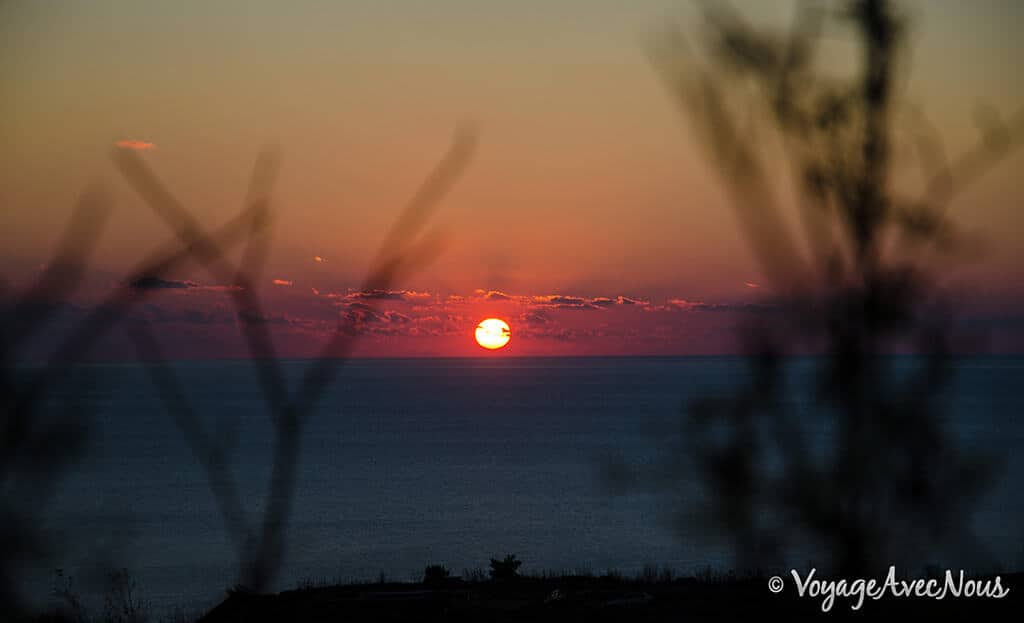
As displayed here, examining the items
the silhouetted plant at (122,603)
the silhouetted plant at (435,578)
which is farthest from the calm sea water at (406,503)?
the silhouetted plant at (435,578)

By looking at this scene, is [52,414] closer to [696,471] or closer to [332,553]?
[696,471]

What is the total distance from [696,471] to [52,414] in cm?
250

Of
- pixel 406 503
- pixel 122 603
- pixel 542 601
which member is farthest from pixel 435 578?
pixel 406 503

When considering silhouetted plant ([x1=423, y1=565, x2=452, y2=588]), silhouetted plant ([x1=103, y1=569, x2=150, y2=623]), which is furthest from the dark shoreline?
silhouetted plant ([x1=103, y1=569, x2=150, y2=623])

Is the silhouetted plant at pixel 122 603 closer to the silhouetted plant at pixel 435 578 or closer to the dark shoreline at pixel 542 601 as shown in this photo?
the dark shoreline at pixel 542 601

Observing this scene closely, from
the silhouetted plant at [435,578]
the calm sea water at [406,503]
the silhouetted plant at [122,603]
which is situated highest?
the calm sea water at [406,503]

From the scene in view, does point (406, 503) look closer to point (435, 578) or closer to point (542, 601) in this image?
point (435, 578)

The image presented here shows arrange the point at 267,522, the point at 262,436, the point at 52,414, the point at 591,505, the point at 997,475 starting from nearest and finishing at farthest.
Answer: the point at 267,522 < the point at 52,414 < the point at 997,475 < the point at 591,505 < the point at 262,436

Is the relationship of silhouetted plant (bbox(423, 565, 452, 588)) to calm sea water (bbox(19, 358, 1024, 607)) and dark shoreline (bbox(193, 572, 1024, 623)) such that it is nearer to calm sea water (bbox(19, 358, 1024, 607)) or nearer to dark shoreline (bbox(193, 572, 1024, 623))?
dark shoreline (bbox(193, 572, 1024, 623))

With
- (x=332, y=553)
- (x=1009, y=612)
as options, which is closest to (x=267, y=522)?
(x=1009, y=612)

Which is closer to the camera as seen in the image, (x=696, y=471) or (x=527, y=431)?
(x=696, y=471)

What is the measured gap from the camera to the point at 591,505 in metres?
70.7

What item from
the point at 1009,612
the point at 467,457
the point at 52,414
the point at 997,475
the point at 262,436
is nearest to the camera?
the point at 52,414

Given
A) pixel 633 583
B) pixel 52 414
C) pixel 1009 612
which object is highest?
pixel 633 583
